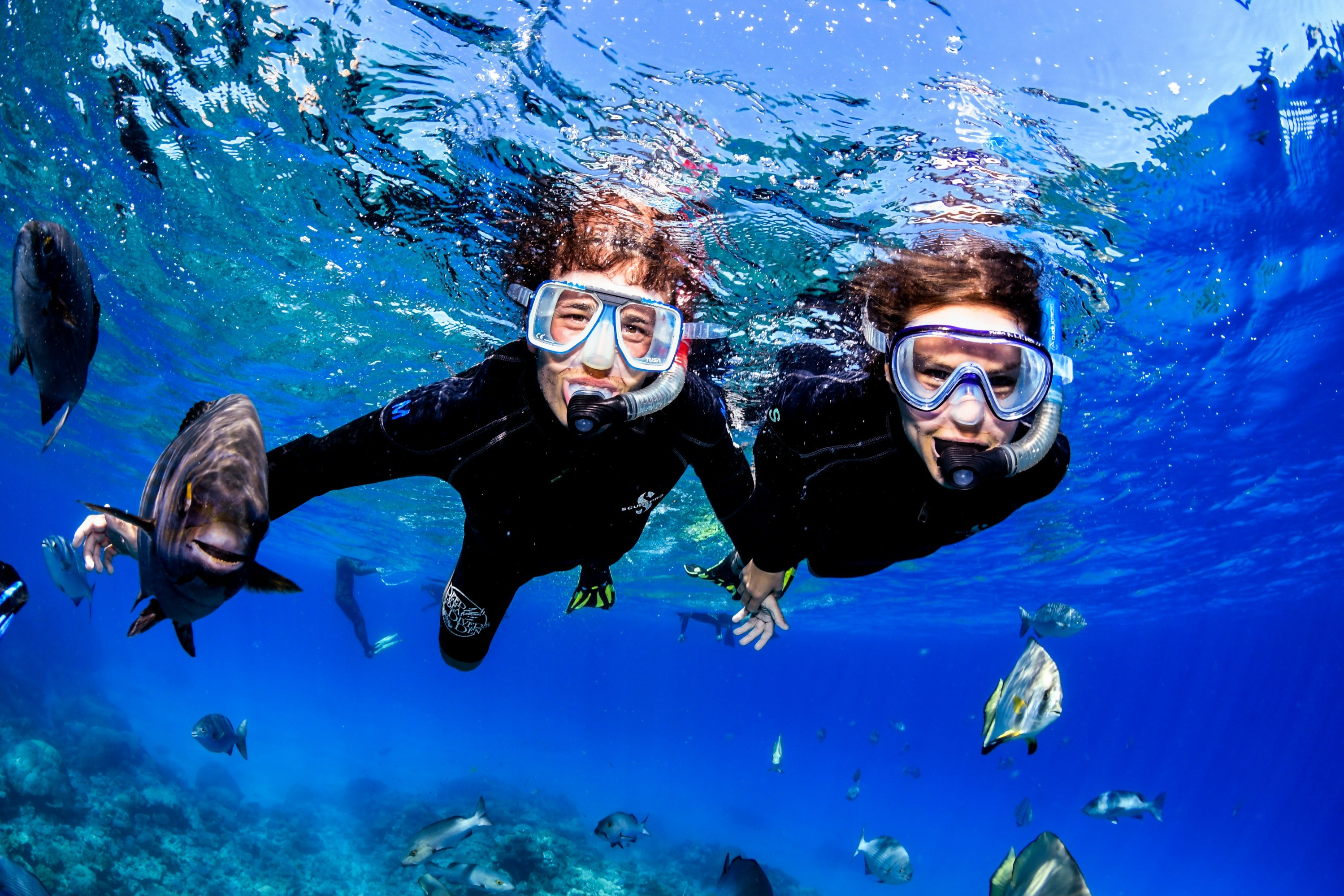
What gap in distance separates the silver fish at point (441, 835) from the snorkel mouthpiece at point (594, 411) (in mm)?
6954

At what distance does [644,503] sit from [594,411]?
2014 millimetres

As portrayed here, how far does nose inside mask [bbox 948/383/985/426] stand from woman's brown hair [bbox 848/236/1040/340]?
5.52 feet

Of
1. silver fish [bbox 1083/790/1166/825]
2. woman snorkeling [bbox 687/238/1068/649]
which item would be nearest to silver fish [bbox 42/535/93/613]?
woman snorkeling [bbox 687/238/1068/649]

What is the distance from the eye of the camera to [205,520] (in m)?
2.07

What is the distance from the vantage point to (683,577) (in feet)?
108

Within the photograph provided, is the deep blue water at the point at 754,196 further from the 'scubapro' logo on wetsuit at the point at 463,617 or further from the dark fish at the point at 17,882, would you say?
the dark fish at the point at 17,882

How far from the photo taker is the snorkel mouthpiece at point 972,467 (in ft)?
11.7

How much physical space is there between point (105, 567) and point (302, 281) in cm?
919

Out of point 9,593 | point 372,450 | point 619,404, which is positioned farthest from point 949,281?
point 9,593

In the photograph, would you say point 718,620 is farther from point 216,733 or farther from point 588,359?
point 588,359

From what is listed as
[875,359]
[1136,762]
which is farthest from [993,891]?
[1136,762]

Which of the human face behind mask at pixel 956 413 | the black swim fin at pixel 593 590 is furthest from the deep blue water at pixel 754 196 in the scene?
the black swim fin at pixel 593 590

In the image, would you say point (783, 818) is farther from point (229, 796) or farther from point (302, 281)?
point (302, 281)

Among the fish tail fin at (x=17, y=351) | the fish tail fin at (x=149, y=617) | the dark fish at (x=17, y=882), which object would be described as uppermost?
the fish tail fin at (x=17, y=351)
